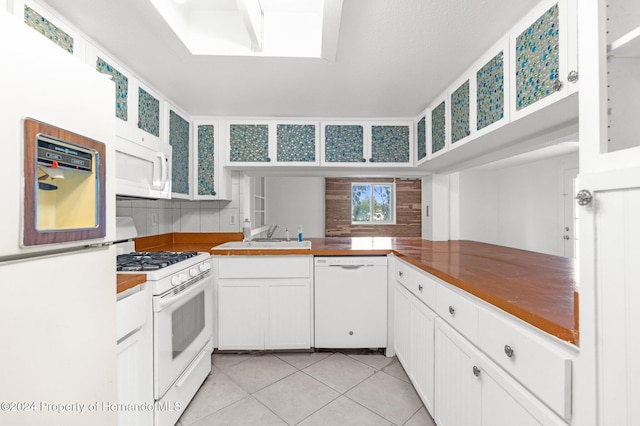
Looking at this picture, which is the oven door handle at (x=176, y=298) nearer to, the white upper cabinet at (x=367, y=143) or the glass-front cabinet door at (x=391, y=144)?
the white upper cabinet at (x=367, y=143)

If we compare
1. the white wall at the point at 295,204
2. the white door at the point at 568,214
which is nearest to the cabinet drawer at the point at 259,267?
the white wall at the point at 295,204

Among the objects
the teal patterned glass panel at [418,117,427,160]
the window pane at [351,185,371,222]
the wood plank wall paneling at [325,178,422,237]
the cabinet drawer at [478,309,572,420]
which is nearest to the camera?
the cabinet drawer at [478,309,572,420]

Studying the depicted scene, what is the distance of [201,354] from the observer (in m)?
1.88

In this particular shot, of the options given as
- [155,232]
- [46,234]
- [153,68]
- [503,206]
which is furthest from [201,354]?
[503,206]

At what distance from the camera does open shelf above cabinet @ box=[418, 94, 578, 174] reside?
3.91 feet

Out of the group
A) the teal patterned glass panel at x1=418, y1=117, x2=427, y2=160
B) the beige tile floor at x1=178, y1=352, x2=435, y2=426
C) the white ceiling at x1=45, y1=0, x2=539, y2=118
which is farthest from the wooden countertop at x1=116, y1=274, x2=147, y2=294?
the teal patterned glass panel at x1=418, y1=117, x2=427, y2=160

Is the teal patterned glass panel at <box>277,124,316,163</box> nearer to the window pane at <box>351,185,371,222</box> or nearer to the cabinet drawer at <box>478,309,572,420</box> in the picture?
the cabinet drawer at <box>478,309,572,420</box>

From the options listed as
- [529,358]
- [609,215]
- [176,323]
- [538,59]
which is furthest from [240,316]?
[538,59]

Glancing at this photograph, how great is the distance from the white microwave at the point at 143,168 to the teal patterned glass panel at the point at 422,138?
6.40 feet

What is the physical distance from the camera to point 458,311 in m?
1.21

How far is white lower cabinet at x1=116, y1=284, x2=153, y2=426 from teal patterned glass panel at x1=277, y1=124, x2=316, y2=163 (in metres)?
1.57

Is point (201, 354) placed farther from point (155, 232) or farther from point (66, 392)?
point (66, 392)

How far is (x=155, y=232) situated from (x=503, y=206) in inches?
243

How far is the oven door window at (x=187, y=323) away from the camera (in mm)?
1554
